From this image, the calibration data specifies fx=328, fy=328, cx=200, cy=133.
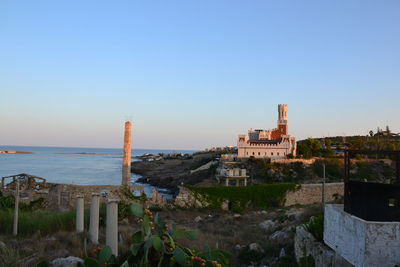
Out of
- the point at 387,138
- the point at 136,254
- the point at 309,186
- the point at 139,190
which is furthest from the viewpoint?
the point at 387,138

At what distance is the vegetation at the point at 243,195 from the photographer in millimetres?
24870

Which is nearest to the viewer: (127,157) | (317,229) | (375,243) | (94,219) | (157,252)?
(157,252)

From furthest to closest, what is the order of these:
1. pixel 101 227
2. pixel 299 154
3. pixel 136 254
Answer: pixel 299 154, pixel 101 227, pixel 136 254

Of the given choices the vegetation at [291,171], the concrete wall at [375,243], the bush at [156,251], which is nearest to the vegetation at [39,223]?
the bush at [156,251]

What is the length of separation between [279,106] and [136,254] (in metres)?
65.0

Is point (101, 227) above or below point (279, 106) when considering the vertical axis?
below

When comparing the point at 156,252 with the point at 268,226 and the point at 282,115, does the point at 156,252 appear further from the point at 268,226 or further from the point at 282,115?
the point at 282,115

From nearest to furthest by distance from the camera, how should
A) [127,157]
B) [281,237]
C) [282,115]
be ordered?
1. [281,237]
2. [127,157]
3. [282,115]

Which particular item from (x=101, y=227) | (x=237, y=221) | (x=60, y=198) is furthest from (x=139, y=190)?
(x=101, y=227)

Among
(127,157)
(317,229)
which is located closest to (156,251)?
(317,229)

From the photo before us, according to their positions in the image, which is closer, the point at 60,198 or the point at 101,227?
the point at 101,227

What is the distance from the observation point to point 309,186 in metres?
28.0

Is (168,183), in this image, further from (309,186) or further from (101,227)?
(101,227)

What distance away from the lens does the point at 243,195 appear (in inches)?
1021
